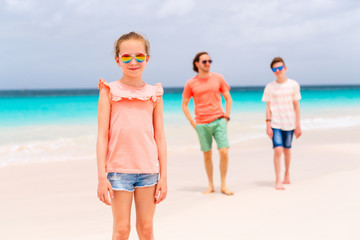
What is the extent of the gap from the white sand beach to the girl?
1441 millimetres

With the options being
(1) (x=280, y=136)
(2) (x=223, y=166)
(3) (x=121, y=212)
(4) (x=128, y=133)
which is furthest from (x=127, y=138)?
(1) (x=280, y=136)

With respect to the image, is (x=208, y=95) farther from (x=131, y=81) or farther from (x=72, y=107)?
(x=72, y=107)

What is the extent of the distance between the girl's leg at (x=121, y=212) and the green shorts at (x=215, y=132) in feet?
10.9

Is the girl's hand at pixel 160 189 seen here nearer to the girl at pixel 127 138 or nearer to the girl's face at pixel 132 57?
the girl at pixel 127 138

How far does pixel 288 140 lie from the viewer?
6.18 meters

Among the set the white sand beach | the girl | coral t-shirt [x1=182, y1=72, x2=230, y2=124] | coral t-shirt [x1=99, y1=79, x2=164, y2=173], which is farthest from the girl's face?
coral t-shirt [x1=182, y1=72, x2=230, y2=124]

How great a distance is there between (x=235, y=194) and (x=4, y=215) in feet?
9.80

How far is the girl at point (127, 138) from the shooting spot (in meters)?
2.62

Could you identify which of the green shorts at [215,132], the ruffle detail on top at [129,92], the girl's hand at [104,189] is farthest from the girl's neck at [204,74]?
the girl's hand at [104,189]

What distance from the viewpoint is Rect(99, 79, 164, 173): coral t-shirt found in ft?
8.63

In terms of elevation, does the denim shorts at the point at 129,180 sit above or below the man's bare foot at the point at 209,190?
above

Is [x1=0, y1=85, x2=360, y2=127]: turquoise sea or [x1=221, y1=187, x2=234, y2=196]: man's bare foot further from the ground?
[x1=221, y1=187, x2=234, y2=196]: man's bare foot

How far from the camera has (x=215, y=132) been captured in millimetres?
5922

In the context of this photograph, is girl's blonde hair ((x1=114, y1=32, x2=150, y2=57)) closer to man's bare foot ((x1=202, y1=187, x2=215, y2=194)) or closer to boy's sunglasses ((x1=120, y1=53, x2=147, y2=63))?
boy's sunglasses ((x1=120, y1=53, x2=147, y2=63))
